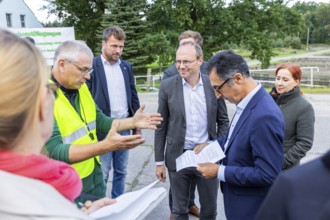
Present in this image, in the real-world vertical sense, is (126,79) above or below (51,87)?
below

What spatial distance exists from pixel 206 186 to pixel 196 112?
0.71 meters

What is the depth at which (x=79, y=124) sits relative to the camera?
2225mm

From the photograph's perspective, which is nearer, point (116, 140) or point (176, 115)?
point (116, 140)

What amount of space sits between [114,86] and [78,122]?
1.91 m

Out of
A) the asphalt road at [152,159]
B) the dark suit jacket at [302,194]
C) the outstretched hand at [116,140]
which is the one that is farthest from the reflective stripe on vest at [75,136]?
the asphalt road at [152,159]

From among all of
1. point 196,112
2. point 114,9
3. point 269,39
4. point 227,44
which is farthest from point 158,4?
point 196,112

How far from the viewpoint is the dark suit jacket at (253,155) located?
1.99 meters

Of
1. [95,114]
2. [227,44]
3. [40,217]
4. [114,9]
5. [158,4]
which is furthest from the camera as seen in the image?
[227,44]

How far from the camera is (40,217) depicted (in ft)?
2.67

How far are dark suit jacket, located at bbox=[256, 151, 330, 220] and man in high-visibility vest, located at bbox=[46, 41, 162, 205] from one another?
1.26 m

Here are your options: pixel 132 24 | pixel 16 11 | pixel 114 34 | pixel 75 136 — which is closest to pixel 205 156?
pixel 75 136

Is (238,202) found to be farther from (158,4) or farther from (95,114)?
(158,4)

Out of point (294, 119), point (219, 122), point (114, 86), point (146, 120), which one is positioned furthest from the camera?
point (114, 86)

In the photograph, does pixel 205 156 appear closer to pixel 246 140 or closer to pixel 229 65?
pixel 246 140
